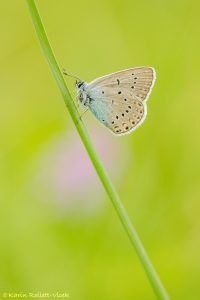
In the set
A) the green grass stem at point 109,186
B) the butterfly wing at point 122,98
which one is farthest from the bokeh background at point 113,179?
the green grass stem at point 109,186

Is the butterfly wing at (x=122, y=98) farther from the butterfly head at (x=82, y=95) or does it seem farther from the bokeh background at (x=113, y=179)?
the bokeh background at (x=113, y=179)

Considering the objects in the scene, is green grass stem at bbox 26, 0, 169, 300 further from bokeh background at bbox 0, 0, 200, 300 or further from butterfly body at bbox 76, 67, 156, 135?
bokeh background at bbox 0, 0, 200, 300

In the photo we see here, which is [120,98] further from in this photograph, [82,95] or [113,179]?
[113,179]

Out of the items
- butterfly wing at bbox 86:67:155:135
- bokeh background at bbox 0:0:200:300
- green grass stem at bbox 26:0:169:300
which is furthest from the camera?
bokeh background at bbox 0:0:200:300

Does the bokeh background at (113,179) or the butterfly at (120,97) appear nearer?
the butterfly at (120,97)

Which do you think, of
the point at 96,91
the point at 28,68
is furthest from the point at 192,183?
the point at 28,68

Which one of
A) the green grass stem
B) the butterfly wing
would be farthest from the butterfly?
the green grass stem

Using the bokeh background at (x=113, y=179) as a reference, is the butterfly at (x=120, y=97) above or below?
above

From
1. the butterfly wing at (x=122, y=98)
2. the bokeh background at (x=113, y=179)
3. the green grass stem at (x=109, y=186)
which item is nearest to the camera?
the green grass stem at (x=109, y=186)
